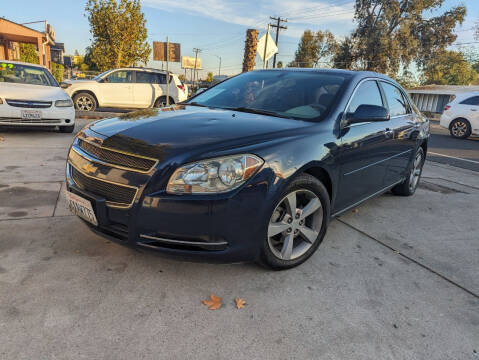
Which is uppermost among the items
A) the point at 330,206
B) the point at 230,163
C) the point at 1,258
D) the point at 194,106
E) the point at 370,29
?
the point at 370,29

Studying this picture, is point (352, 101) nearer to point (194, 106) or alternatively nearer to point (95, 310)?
point (194, 106)

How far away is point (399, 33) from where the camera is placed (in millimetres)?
33125

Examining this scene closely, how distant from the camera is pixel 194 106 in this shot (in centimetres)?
331

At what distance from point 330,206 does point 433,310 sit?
979 millimetres

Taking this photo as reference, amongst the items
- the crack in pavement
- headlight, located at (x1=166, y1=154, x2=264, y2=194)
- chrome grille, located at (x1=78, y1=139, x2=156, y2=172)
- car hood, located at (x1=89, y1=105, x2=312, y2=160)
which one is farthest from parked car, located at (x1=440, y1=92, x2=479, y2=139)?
chrome grille, located at (x1=78, y1=139, x2=156, y2=172)

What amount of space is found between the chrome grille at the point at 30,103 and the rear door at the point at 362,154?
19.9 feet

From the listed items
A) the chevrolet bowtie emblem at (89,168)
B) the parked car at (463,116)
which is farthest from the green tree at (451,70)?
the chevrolet bowtie emblem at (89,168)

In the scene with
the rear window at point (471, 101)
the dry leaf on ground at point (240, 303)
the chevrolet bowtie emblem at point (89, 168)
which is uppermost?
the rear window at point (471, 101)

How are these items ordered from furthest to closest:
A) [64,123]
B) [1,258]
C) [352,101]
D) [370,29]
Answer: [370,29] < [64,123] < [352,101] < [1,258]

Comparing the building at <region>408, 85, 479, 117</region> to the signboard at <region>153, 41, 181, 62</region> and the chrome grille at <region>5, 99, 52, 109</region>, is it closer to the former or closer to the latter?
the signboard at <region>153, 41, 181, 62</region>

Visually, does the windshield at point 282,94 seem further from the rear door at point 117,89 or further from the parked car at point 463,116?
the parked car at point 463,116

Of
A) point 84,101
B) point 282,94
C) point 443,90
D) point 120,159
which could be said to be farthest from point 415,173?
point 443,90

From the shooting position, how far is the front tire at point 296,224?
235 cm

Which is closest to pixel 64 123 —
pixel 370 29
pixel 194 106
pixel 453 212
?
pixel 194 106
